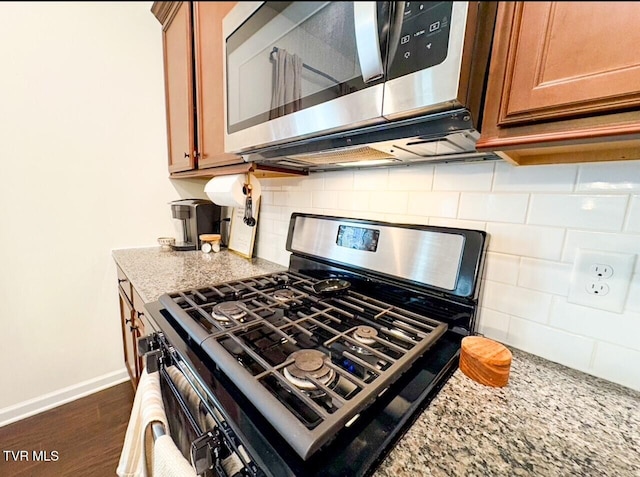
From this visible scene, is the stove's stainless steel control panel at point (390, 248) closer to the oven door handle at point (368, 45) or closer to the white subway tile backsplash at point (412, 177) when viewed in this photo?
the white subway tile backsplash at point (412, 177)

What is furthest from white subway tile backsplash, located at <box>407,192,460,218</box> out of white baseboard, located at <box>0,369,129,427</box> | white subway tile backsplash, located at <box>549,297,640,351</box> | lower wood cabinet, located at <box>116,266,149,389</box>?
white baseboard, located at <box>0,369,129,427</box>

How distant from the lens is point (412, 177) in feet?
2.82

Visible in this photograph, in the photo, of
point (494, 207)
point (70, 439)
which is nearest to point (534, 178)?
point (494, 207)

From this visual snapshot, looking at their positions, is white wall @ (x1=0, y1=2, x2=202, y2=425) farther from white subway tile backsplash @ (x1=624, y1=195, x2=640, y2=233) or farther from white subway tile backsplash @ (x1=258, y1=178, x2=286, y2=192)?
white subway tile backsplash @ (x1=624, y1=195, x2=640, y2=233)

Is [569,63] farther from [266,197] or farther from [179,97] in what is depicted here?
[179,97]

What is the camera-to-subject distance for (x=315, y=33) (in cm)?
46

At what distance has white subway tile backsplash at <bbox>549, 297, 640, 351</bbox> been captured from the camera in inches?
21.6

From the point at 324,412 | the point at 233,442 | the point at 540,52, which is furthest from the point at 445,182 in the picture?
the point at 233,442

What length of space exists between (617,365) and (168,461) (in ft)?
2.96

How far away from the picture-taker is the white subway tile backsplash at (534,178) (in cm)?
60

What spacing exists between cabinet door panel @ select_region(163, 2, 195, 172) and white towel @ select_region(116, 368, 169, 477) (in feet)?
3.34

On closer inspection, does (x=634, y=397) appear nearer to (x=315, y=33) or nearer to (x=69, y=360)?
(x=315, y=33)

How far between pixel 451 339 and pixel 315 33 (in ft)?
2.40

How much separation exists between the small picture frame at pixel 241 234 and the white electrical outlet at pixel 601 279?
128cm
